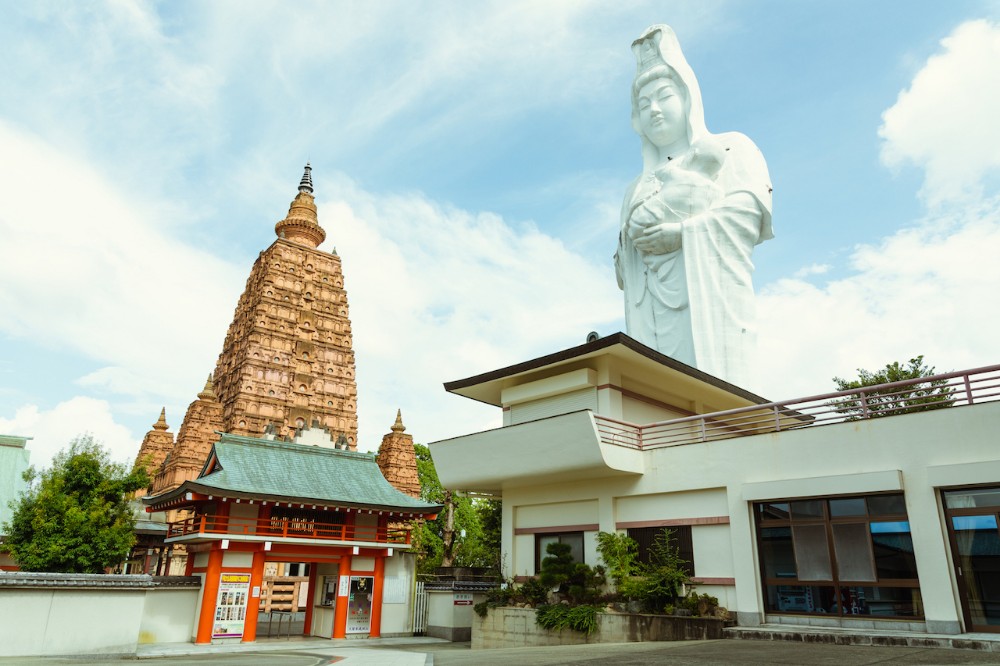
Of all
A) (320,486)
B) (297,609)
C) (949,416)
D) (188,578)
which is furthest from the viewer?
(297,609)

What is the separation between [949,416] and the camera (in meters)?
11.6

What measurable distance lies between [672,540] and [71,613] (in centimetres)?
1393

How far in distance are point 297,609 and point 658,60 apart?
34.6 m

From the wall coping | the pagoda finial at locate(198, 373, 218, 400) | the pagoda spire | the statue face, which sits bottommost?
the wall coping

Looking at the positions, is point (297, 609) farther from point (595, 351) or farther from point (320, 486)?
point (595, 351)

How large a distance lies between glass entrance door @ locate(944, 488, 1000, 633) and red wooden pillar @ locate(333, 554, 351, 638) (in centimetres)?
1610

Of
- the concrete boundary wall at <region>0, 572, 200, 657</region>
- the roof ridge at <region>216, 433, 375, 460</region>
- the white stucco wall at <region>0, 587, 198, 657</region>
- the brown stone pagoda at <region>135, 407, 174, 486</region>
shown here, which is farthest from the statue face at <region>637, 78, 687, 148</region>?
the brown stone pagoda at <region>135, 407, 174, 486</region>

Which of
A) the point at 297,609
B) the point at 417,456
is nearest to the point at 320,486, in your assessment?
the point at 297,609

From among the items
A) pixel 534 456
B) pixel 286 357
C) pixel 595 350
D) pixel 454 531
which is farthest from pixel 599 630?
pixel 286 357

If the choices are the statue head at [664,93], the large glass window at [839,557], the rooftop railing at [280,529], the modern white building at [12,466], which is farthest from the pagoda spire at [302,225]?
the large glass window at [839,557]

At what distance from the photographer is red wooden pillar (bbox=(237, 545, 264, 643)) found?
1909 cm

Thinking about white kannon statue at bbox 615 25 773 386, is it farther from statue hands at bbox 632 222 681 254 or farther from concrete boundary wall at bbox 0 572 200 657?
concrete boundary wall at bbox 0 572 200 657

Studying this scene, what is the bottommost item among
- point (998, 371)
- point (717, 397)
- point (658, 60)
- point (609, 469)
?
point (609, 469)

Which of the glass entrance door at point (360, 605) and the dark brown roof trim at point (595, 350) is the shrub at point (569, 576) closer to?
the dark brown roof trim at point (595, 350)
